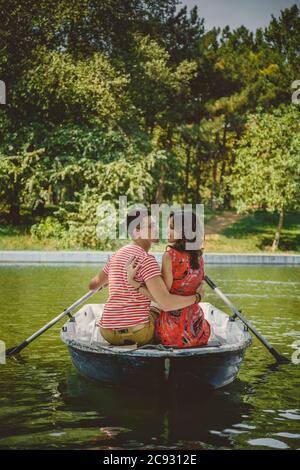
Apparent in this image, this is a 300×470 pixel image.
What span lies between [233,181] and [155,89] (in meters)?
6.12

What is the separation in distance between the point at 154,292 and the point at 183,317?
48 centimetres

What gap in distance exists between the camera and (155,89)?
39688 mm

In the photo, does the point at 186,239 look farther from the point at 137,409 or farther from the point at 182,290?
the point at 137,409

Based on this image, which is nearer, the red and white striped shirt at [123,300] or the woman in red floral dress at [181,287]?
the woman in red floral dress at [181,287]

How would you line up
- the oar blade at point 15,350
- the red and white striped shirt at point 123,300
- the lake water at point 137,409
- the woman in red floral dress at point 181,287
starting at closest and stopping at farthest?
the lake water at point 137,409 < the woman in red floral dress at point 181,287 < the red and white striped shirt at point 123,300 < the oar blade at point 15,350

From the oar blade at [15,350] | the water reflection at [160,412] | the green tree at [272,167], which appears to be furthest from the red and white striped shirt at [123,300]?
the green tree at [272,167]

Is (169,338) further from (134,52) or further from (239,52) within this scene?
(239,52)

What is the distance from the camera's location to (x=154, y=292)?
7.32 m

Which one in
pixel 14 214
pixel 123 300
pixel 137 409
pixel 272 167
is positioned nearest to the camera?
pixel 137 409

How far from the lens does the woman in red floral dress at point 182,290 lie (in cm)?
739

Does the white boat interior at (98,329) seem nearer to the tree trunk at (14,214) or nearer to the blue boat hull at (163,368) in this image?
the blue boat hull at (163,368)

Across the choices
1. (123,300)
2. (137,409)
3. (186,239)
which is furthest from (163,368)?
(186,239)
